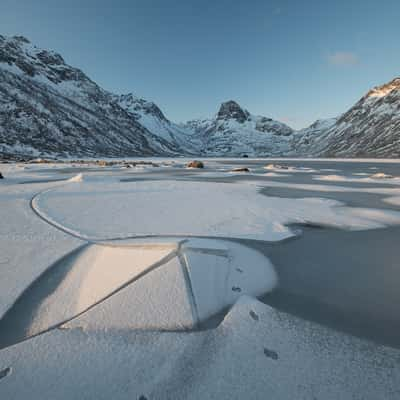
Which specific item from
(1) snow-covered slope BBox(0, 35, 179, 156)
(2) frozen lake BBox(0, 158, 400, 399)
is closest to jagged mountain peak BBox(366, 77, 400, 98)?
(1) snow-covered slope BBox(0, 35, 179, 156)

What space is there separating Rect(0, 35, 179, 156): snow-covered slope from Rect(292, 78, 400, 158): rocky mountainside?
10476cm

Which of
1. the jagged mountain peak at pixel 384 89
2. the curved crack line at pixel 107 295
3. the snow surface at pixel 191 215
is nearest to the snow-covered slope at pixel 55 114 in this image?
the snow surface at pixel 191 215

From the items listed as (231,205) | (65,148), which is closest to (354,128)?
(65,148)

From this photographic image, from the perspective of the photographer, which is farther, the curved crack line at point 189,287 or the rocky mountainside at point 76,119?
the rocky mountainside at point 76,119

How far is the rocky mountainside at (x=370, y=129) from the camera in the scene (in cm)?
9725

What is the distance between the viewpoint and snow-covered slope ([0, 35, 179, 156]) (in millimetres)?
71688

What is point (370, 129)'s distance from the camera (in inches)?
4535

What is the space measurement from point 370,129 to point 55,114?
5695 inches

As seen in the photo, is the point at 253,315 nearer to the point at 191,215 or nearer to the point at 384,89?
the point at 191,215

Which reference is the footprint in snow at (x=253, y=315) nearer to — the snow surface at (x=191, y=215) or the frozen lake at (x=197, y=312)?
the frozen lake at (x=197, y=312)

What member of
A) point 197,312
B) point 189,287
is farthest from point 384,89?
point 197,312

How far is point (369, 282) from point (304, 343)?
6.78ft

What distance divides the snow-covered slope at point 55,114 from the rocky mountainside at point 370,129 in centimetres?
10476

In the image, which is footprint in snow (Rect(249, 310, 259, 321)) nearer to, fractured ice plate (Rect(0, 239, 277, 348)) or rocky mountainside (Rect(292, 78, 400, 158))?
fractured ice plate (Rect(0, 239, 277, 348))
